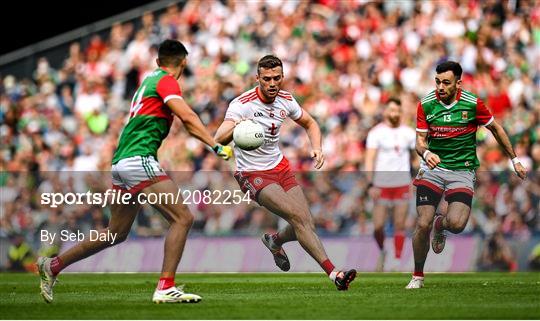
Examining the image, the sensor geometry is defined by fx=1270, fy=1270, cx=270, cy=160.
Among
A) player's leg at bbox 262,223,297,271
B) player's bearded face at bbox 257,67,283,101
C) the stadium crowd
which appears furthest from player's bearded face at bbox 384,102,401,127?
player's bearded face at bbox 257,67,283,101

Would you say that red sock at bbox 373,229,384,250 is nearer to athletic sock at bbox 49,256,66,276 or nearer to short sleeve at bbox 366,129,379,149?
short sleeve at bbox 366,129,379,149

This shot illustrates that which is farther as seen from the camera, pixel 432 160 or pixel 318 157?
pixel 432 160

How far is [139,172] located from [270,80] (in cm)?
260

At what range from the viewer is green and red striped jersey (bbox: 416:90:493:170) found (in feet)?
48.9

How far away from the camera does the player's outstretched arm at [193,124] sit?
11.7 meters

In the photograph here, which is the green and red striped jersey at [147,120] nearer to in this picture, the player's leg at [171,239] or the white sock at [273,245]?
the player's leg at [171,239]

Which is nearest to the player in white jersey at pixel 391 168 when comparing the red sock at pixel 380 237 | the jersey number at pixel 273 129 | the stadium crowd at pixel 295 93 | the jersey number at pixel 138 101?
the red sock at pixel 380 237

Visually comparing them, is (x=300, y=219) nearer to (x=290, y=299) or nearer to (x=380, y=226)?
(x=290, y=299)

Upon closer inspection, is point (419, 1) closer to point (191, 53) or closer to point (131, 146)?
point (191, 53)

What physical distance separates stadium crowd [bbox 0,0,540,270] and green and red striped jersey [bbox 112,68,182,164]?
8.44m

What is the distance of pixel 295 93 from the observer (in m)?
25.8

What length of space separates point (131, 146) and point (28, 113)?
51.4ft

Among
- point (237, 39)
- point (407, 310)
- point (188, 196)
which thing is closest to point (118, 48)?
point (237, 39)

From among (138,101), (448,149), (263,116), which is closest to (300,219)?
(263,116)
